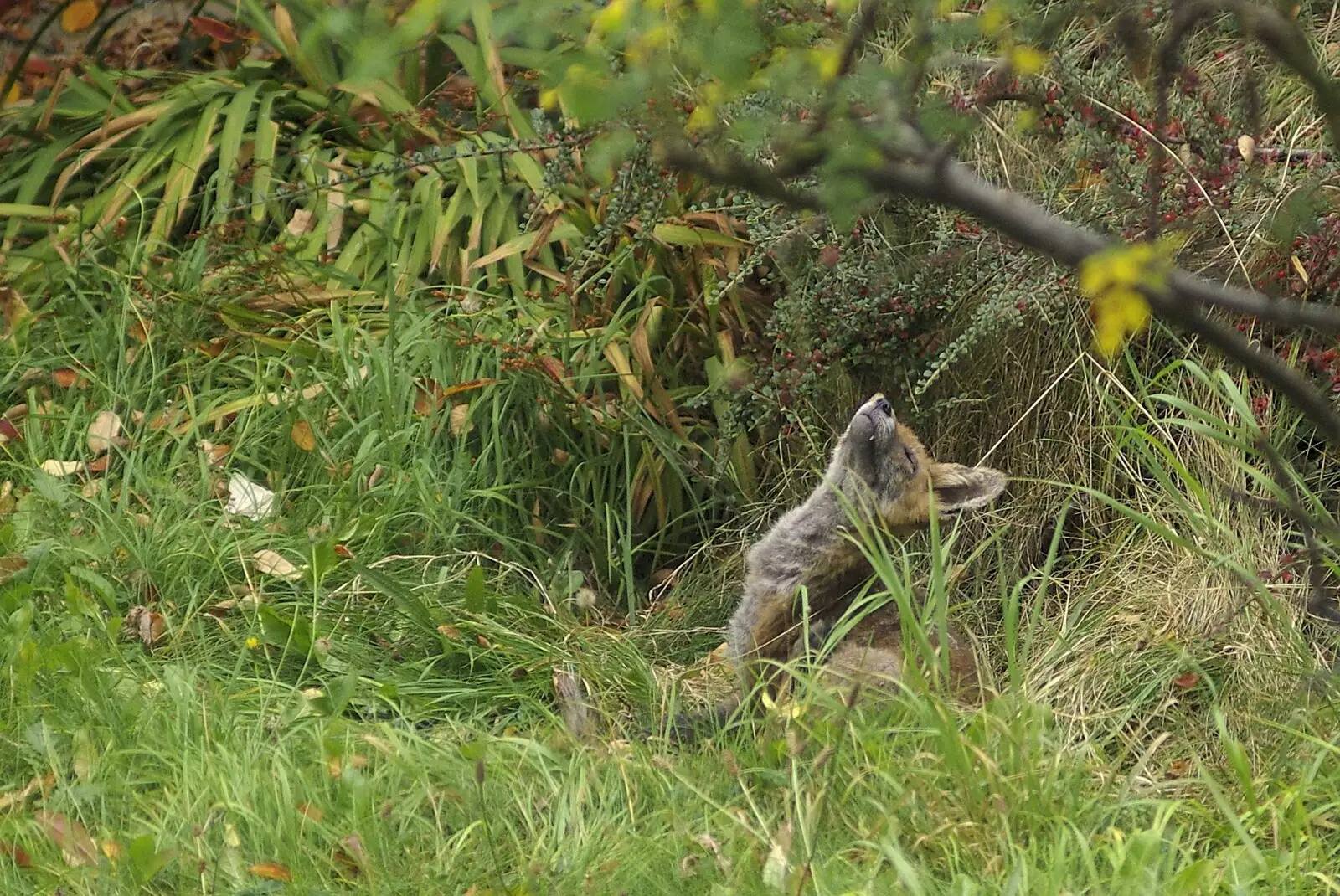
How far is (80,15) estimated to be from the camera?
6645 mm

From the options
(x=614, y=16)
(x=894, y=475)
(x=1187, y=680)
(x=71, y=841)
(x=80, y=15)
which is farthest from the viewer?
(x=80, y=15)

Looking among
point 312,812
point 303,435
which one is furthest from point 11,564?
point 312,812

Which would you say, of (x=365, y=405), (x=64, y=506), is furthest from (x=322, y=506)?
(x=64, y=506)

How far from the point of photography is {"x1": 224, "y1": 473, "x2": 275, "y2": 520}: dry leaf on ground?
4621 millimetres

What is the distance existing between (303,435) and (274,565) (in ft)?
1.91

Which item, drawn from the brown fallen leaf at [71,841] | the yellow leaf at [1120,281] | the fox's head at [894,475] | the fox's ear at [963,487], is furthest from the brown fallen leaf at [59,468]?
the yellow leaf at [1120,281]

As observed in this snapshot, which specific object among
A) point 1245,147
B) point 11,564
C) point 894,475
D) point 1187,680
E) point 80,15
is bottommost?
point 11,564

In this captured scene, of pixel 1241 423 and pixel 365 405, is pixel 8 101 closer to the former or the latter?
pixel 365 405

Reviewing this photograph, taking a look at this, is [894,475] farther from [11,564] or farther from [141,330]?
[141,330]

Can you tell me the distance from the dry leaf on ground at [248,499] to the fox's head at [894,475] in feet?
5.56

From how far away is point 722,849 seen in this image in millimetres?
2984

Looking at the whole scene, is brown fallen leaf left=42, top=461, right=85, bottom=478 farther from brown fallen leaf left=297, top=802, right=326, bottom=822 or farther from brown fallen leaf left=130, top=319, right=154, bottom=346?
brown fallen leaf left=297, top=802, right=326, bottom=822

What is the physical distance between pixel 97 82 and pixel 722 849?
184 inches

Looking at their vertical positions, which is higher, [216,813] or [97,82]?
[97,82]
